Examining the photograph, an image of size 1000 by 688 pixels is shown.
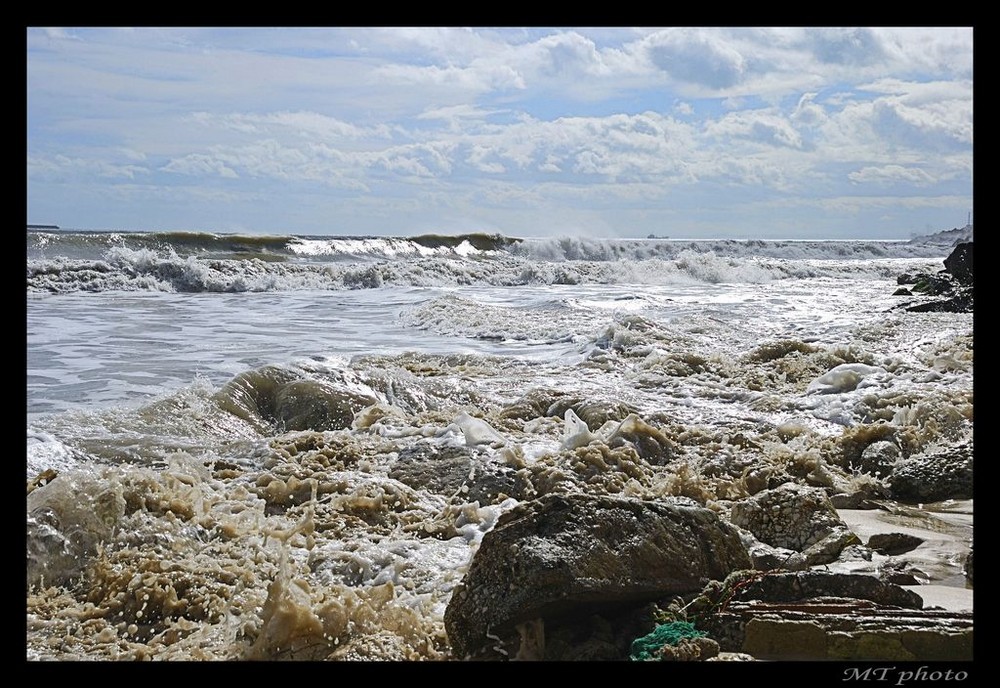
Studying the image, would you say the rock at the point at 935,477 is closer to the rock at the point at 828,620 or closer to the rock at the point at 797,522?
the rock at the point at 797,522

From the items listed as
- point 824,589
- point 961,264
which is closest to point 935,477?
point 824,589

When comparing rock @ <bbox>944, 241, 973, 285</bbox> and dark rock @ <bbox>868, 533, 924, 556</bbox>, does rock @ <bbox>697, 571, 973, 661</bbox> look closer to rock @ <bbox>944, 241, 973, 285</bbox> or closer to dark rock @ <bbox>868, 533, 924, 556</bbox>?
→ dark rock @ <bbox>868, 533, 924, 556</bbox>

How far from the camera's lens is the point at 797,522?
3.45 m

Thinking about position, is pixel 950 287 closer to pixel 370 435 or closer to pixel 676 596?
pixel 370 435

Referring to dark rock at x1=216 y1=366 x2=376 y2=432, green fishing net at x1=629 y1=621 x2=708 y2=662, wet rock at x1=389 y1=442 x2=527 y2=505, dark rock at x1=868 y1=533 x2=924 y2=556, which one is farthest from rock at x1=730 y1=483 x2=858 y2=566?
dark rock at x1=216 y1=366 x2=376 y2=432

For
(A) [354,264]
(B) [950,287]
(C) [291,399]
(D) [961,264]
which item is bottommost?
(C) [291,399]

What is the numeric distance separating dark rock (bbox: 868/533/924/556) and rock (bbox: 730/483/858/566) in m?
0.19

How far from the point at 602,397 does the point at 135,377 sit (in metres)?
3.57

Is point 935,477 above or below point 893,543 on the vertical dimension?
above

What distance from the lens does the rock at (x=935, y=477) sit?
429cm

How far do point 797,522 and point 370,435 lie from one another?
271 centimetres

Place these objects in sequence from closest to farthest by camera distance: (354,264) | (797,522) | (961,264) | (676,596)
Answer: (676,596) < (797,522) < (961,264) < (354,264)

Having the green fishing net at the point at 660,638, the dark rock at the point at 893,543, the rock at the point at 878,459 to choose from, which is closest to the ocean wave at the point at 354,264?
the rock at the point at 878,459

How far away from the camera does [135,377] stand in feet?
22.4
